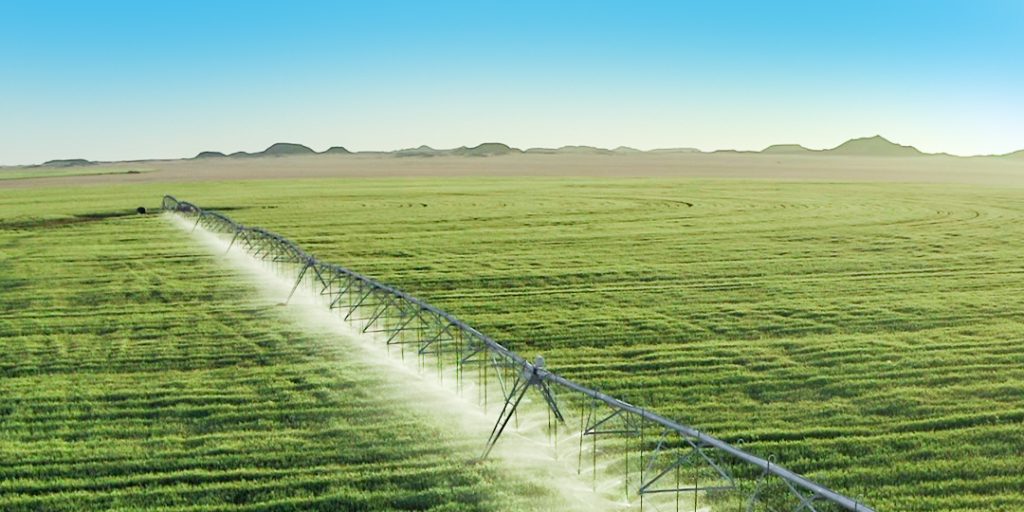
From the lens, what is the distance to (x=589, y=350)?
55.2 ft

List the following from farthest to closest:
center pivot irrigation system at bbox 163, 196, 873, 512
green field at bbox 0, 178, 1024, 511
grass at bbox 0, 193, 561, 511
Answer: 1. green field at bbox 0, 178, 1024, 511
2. grass at bbox 0, 193, 561, 511
3. center pivot irrigation system at bbox 163, 196, 873, 512

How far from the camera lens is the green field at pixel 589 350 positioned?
11047mm

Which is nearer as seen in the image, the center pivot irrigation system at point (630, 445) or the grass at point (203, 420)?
the center pivot irrigation system at point (630, 445)

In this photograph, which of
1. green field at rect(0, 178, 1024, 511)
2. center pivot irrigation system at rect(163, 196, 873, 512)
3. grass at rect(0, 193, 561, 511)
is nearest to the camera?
center pivot irrigation system at rect(163, 196, 873, 512)

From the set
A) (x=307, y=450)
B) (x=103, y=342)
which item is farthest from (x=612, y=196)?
(x=307, y=450)

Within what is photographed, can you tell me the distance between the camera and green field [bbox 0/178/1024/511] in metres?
11.0

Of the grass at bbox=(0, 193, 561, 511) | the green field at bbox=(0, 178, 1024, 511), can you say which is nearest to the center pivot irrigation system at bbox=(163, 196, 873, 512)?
the green field at bbox=(0, 178, 1024, 511)

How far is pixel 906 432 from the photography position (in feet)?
39.6

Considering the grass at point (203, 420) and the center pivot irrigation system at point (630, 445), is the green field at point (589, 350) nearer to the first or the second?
the grass at point (203, 420)

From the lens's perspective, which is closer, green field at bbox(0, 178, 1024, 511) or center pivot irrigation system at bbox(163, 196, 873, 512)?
center pivot irrigation system at bbox(163, 196, 873, 512)

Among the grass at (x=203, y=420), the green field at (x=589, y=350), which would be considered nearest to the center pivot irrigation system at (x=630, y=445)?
the green field at (x=589, y=350)

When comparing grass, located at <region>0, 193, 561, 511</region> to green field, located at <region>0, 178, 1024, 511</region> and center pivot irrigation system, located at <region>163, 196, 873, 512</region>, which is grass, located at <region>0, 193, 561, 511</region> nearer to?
green field, located at <region>0, 178, 1024, 511</region>

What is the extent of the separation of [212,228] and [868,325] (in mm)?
33023

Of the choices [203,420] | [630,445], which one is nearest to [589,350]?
[630,445]
